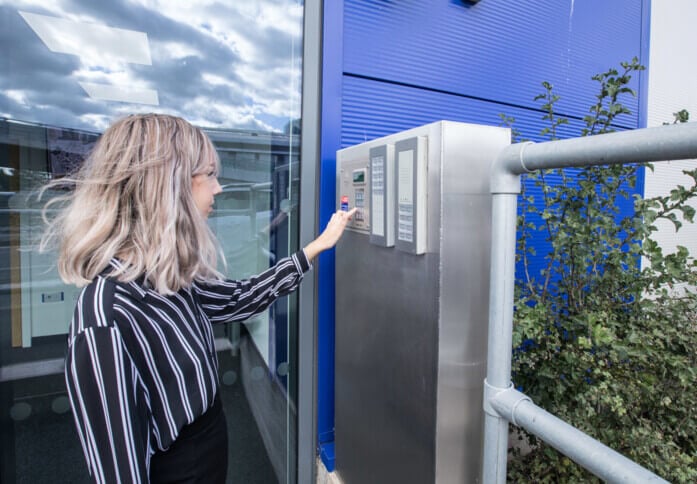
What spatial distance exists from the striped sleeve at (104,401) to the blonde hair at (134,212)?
171mm

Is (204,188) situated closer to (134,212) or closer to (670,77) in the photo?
(134,212)

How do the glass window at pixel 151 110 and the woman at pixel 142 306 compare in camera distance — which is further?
the glass window at pixel 151 110

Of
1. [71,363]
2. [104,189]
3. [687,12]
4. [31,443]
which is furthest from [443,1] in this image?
[687,12]

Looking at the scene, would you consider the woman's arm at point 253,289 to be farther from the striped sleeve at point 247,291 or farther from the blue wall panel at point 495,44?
the blue wall panel at point 495,44

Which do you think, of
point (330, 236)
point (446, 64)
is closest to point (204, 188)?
point (330, 236)

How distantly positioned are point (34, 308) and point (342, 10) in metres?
2.05

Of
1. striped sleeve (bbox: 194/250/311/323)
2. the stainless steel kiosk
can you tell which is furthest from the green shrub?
striped sleeve (bbox: 194/250/311/323)

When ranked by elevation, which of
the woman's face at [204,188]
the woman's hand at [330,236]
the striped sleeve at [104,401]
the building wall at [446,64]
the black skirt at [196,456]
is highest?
the building wall at [446,64]

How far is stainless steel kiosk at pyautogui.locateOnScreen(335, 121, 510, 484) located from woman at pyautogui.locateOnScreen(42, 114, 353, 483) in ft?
2.13

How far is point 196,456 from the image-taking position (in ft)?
3.67

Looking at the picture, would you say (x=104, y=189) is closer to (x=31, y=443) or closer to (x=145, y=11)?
→ (x=145, y=11)

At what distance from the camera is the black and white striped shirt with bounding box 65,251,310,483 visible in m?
0.88

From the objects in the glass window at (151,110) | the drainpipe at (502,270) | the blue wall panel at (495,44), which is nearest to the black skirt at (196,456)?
the drainpipe at (502,270)

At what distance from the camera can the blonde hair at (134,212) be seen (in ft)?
3.27
